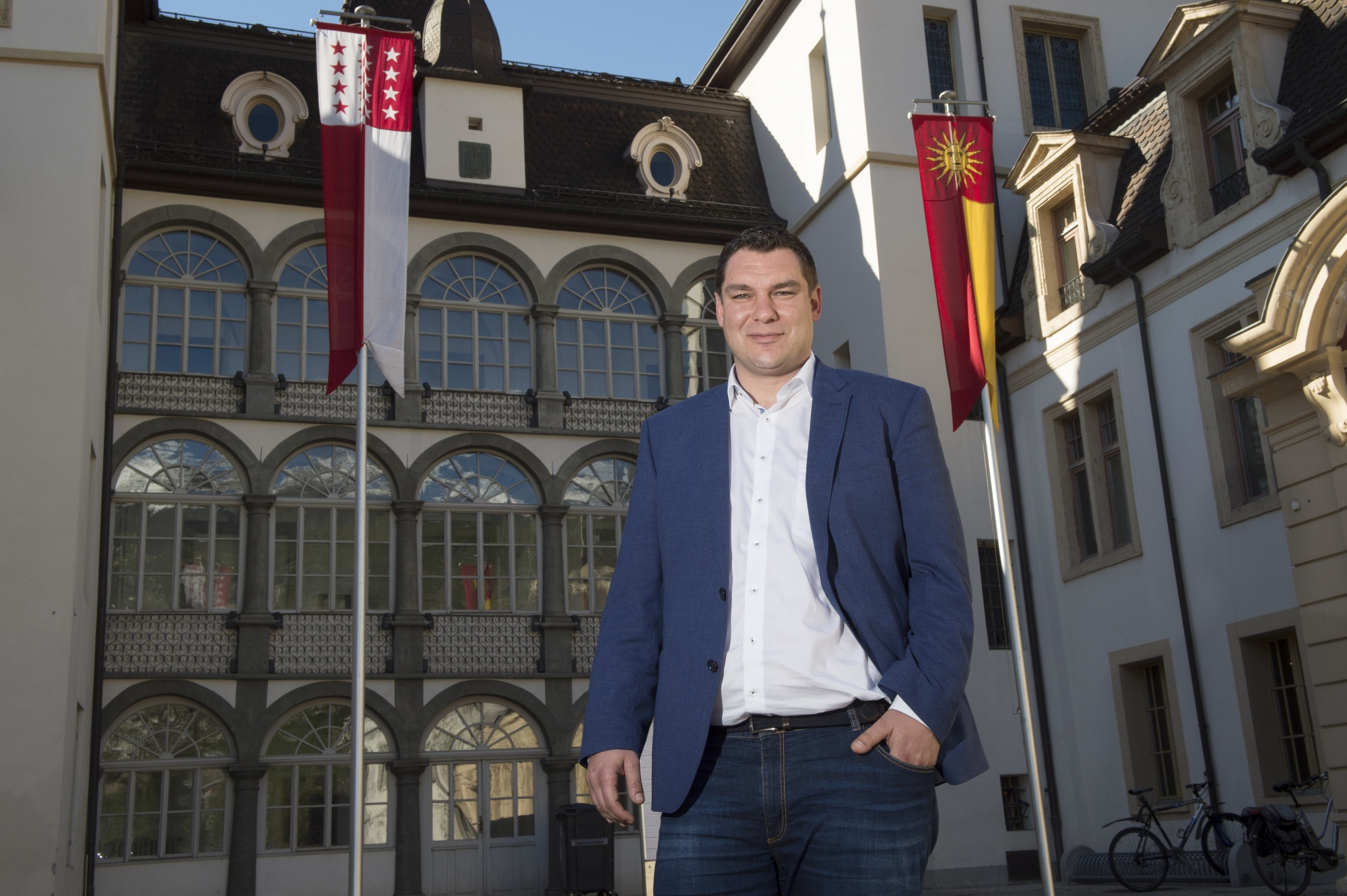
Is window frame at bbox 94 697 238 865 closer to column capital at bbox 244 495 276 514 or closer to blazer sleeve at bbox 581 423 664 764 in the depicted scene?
column capital at bbox 244 495 276 514

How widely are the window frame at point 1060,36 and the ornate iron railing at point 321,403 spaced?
11649 mm

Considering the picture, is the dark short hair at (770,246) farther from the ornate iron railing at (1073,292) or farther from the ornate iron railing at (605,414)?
the ornate iron railing at (605,414)

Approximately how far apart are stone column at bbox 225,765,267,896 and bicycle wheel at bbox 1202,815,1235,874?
1296cm

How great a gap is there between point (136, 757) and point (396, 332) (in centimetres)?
1053

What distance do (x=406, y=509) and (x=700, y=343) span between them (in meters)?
6.22

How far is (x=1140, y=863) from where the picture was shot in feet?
52.5

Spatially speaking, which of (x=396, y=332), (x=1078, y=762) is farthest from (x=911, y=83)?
(x=396, y=332)

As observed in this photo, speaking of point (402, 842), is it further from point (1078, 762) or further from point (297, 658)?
point (1078, 762)

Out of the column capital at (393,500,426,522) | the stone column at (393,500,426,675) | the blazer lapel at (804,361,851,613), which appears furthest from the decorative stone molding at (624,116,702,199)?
the blazer lapel at (804,361,851,613)

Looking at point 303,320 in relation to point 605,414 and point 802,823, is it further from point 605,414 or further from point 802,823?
point 802,823

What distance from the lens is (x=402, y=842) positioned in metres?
21.0

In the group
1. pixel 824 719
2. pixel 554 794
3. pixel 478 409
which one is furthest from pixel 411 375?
pixel 824 719

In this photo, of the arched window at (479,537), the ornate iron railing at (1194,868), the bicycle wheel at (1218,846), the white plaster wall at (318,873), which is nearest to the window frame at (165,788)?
the white plaster wall at (318,873)

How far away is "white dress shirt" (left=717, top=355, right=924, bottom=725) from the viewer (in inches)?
111
